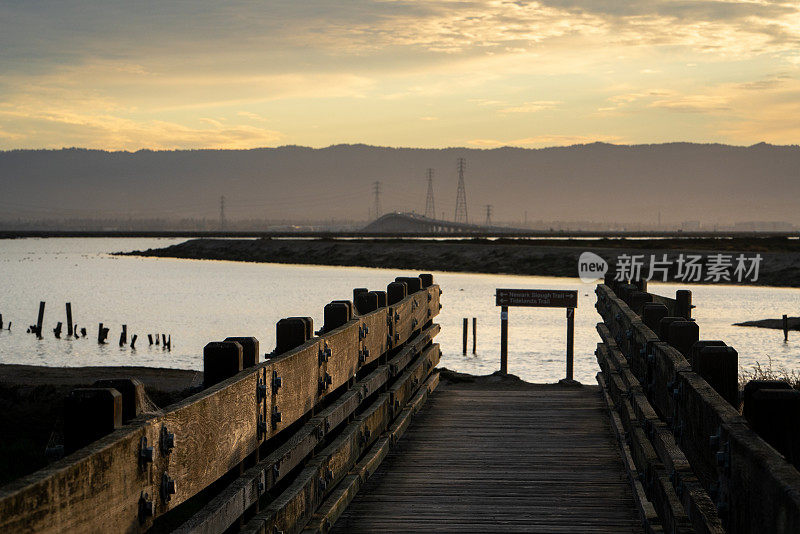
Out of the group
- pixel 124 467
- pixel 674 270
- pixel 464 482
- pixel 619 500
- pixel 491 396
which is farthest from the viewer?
pixel 674 270

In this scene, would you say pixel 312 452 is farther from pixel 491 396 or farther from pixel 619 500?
pixel 491 396

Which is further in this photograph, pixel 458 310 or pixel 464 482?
pixel 458 310

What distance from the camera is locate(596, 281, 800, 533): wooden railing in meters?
3.22

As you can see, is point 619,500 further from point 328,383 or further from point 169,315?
point 169,315

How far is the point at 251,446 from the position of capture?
5.12 meters

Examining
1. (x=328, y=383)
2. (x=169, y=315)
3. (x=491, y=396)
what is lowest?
(x=169, y=315)

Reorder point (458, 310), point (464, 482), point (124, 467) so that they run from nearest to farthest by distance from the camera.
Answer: point (124, 467) < point (464, 482) < point (458, 310)

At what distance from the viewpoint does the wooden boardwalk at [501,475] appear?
7117 mm

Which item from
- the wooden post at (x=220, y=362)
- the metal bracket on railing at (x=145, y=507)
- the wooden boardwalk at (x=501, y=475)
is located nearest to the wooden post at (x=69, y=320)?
the wooden boardwalk at (x=501, y=475)

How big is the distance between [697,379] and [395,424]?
16.7 feet

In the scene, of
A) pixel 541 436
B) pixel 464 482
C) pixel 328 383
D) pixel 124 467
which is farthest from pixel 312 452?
pixel 541 436

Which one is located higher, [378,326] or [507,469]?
[378,326]

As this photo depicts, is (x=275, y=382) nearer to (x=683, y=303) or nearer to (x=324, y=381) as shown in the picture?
(x=324, y=381)

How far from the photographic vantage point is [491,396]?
12852mm
